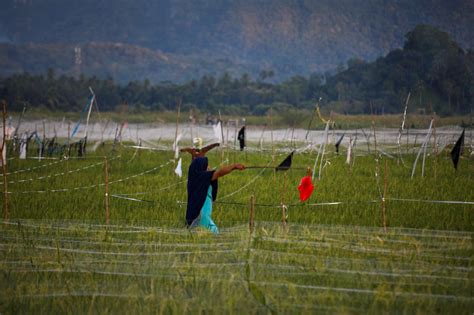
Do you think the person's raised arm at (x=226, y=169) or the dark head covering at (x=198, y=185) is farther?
the dark head covering at (x=198, y=185)

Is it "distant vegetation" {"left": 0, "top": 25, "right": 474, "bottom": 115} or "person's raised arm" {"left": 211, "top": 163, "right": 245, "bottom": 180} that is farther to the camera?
"distant vegetation" {"left": 0, "top": 25, "right": 474, "bottom": 115}

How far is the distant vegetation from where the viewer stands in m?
60.0

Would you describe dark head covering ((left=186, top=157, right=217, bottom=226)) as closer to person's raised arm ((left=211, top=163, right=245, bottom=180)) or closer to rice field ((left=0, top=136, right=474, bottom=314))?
person's raised arm ((left=211, top=163, right=245, bottom=180))

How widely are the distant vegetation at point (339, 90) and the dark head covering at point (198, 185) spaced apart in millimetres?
48592

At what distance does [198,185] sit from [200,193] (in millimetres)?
79

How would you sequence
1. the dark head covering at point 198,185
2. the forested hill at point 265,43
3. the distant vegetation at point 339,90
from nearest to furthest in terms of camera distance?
1. the dark head covering at point 198,185
2. the distant vegetation at point 339,90
3. the forested hill at point 265,43

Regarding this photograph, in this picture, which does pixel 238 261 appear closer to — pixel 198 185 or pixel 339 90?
pixel 198 185

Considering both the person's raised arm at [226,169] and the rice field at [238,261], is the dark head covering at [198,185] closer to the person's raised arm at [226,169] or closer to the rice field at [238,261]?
the person's raised arm at [226,169]

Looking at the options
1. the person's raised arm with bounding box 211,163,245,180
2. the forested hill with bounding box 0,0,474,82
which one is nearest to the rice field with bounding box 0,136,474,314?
the person's raised arm with bounding box 211,163,245,180

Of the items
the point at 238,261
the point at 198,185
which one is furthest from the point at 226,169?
the point at 238,261

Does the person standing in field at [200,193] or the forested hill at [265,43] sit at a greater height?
the forested hill at [265,43]

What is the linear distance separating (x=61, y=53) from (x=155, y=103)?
105 metres

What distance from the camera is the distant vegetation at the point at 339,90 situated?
6003 centimetres

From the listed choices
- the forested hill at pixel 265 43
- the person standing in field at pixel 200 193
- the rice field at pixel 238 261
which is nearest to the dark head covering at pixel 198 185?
the person standing in field at pixel 200 193
